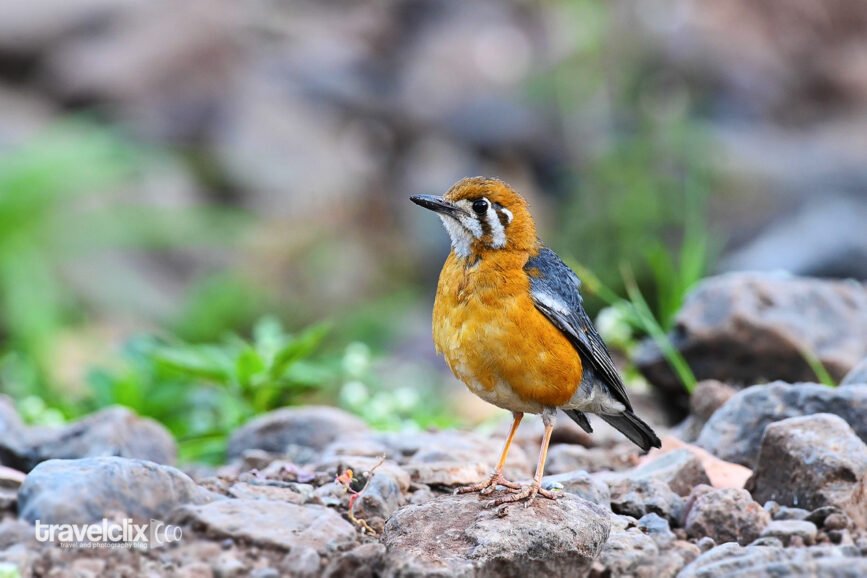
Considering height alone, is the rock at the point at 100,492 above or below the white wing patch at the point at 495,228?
below

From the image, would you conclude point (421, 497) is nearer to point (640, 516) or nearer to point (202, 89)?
Result: point (640, 516)

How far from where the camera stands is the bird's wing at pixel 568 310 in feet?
16.8

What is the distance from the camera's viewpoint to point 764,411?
564cm

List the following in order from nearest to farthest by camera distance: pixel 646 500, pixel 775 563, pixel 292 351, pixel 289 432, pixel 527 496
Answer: pixel 775 563, pixel 527 496, pixel 646 500, pixel 289 432, pixel 292 351

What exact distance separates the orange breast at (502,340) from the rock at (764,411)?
3.33 feet

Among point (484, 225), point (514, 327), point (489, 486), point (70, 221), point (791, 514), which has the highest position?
point (70, 221)

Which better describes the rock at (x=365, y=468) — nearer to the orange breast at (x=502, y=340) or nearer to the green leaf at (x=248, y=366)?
the orange breast at (x=502, y=340)

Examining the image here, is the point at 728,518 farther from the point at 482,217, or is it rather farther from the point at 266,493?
the point at 266,493

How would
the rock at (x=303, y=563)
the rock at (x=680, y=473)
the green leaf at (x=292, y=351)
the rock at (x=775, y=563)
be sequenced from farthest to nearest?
the green leaf at (x=292, y=351)
the rock at (x=680, y=473)
the rock at (x=303, y=563)
the rock at (x=775, y=563)

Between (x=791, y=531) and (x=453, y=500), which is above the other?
(x=453, y=500)

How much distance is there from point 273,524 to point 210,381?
10.9 feet

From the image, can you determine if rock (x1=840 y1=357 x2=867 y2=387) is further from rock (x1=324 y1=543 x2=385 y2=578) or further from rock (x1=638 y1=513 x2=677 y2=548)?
rock (x1=324 y1=543 x2=385 y2=578)

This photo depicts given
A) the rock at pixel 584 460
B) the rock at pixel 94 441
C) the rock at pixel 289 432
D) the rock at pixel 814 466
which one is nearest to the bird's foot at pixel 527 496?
the rock at pixel 814 466

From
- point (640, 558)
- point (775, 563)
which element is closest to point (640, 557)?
point (640, 558)
